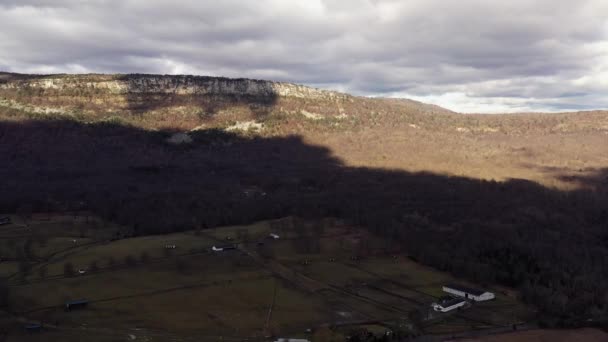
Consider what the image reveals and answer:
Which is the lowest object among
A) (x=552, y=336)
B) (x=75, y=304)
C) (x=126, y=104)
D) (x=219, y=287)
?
(x=552, y=336)

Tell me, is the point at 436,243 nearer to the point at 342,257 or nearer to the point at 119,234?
the point at 342,257

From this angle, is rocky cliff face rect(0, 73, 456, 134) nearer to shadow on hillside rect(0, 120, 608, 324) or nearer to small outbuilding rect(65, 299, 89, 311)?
shadow on hillside rect(0, 120, 608, 324)

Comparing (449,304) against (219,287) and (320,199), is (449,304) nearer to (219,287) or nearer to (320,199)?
(219,287)

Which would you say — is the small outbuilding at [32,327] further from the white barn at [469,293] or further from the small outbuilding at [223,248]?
the white barn at [469,293]

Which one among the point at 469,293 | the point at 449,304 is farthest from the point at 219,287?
the point at 469,293

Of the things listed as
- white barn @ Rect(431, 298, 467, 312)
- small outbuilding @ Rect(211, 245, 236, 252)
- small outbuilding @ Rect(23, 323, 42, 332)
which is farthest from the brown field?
small outbuilding @ Rect(23, 323, 42, 332)

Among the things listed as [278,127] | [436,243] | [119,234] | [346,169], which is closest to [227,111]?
[278,127]
